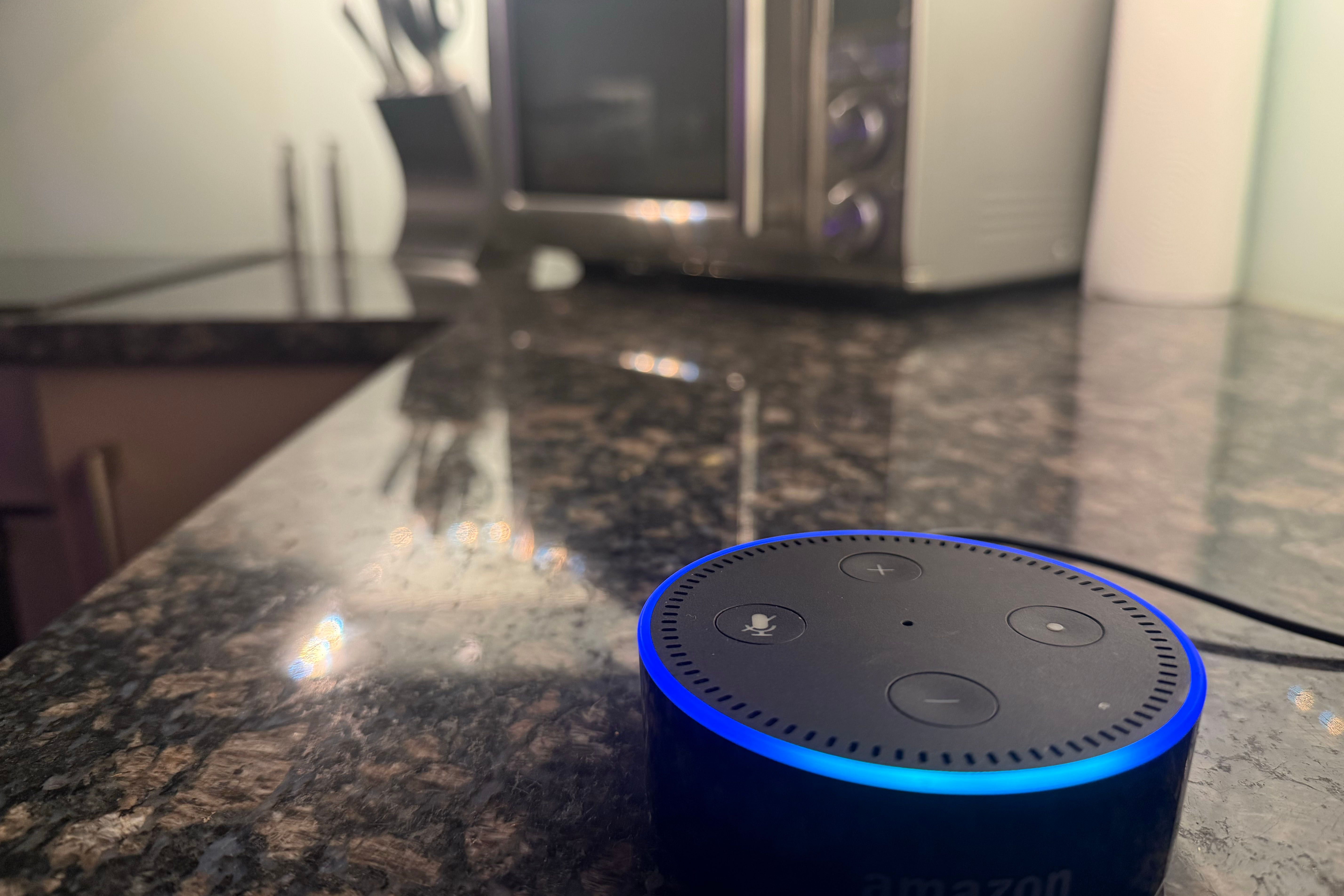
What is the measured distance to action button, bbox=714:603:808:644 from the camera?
23 cm

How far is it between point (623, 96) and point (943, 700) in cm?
103

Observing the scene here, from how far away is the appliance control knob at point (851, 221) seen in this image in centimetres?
89

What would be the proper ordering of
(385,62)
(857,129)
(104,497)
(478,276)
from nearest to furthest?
(857,129), (104,497), (478,276), (385,62)

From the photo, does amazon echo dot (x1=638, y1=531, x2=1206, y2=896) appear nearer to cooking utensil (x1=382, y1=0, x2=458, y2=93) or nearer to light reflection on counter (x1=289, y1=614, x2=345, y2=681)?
light reflection on counter (x1=289, y1=614, x2=345, y2=681)

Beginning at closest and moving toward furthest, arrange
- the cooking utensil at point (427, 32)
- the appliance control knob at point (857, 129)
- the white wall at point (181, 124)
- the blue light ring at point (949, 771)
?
1. the blue light ring at point (949, 771)
2. the appliance control knob at point (857, 129)
3. the cooking utensil at point (427, 32)
4. the white wall at point (181, 124)

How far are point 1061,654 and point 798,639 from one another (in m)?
0.06

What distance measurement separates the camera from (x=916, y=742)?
19cm

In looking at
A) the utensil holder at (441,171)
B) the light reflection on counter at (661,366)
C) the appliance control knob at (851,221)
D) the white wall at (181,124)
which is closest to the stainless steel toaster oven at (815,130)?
the appliance control knob at (851,221)

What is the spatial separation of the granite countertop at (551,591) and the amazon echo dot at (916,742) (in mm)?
35

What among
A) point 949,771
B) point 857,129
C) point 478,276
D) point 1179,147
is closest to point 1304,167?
point 1179,147

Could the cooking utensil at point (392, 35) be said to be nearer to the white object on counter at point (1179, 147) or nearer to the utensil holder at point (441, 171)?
the utensil holder at point (441, 171)

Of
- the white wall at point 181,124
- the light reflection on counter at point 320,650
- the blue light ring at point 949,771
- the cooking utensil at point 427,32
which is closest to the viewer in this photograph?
the blue light ring at point 949,771

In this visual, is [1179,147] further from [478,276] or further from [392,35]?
[392,35]

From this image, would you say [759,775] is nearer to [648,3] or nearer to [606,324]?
[606,324]
